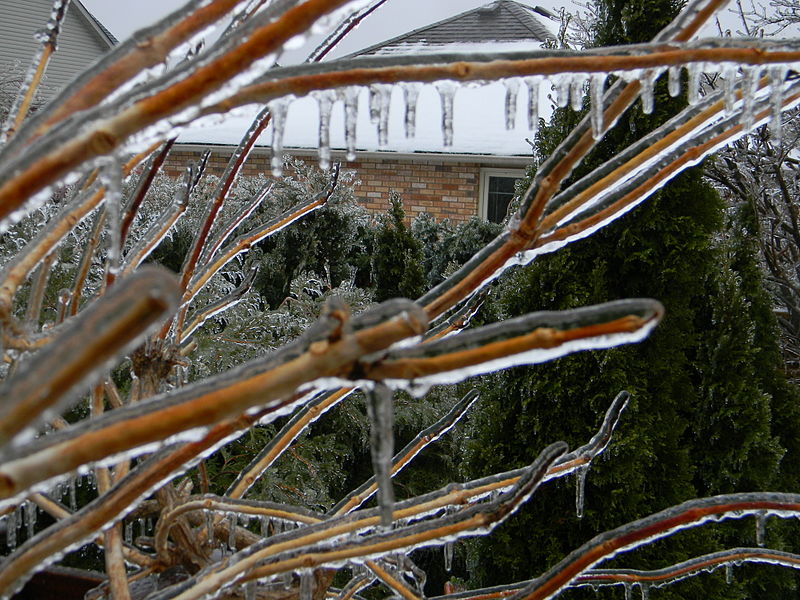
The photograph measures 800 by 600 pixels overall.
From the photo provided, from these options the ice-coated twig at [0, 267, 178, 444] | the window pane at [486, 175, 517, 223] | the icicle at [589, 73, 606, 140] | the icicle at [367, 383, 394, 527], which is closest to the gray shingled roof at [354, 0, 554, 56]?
the window pane at [486, 175, 517, 223]

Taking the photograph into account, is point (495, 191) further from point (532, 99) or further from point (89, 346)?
point (89, 346)

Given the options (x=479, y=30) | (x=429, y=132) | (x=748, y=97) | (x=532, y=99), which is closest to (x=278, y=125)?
(x=532, y=99)

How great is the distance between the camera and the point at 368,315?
0.41 metres

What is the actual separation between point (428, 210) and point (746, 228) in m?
4.95

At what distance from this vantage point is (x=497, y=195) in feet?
31.9

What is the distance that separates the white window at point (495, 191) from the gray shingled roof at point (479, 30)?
3.15m

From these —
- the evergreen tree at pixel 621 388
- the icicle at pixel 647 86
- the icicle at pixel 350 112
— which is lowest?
the evergreen tree at pixel 621 388

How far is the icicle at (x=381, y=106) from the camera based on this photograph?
0.64 meters

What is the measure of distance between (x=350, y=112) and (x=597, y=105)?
0.82 feet

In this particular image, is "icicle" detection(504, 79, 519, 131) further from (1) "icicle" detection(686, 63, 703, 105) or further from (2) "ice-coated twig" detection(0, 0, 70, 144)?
(2) "ice-coated twig" detection(0, 0, 70, 144)

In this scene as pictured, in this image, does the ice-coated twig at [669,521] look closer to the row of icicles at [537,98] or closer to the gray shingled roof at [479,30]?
the row of icicles at [537,98]

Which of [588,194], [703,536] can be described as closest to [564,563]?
[588,194]

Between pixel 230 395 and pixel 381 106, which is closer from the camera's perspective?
pixel 230 395

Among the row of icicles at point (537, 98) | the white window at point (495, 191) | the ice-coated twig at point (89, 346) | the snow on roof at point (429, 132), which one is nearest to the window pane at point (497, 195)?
→ the white window at point (495, 191)
